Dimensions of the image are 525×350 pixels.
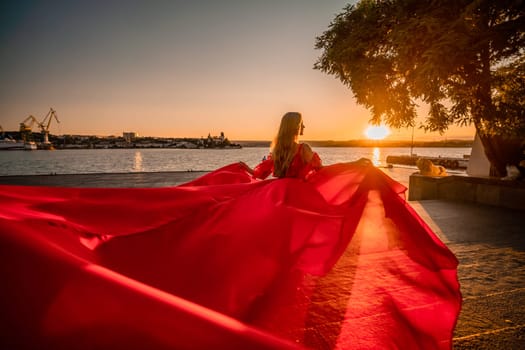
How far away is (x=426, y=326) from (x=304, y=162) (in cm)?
219

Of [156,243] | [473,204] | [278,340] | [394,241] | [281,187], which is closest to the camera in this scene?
[278,340]

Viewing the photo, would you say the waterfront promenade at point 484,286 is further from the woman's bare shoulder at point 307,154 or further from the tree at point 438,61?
the tree at point 438,61

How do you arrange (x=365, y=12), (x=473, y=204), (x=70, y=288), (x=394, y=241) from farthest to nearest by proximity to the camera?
(x=365, y=12)
(x=473, y=204)
(x=394, y=241)
(x=70, y=288)

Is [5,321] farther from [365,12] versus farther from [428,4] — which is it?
[365,12]

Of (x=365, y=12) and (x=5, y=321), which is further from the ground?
A: (x=365, y=12)

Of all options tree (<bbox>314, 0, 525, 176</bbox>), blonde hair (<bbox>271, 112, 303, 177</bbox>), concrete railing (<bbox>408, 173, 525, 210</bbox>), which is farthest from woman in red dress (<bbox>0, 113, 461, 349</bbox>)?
concrete railing (<bbox>408, 173, 525, 210</bbox>)

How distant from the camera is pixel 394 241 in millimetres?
2857

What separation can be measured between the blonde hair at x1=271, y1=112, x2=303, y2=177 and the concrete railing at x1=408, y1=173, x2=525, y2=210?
830cm

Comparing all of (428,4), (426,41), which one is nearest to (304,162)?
(426,41)

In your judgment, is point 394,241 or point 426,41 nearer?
point 394,241

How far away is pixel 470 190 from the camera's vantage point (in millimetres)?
9773

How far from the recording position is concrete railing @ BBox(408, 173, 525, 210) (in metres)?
8.59

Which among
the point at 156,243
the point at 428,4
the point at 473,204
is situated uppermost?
the point at 428,4

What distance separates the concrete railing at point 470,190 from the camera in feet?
28.2
